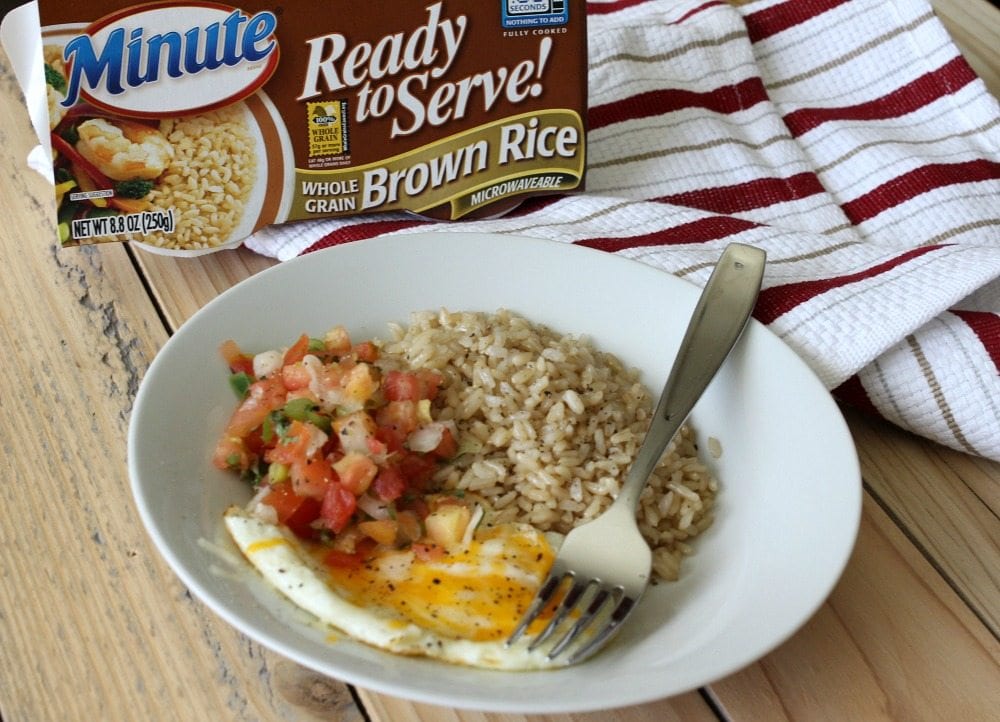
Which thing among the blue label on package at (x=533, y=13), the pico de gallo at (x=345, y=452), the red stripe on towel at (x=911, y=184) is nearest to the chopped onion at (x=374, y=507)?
the pico de gallo at (x=345, y=452)

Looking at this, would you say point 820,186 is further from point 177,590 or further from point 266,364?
point 177,590

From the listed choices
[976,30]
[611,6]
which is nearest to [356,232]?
[611,6]

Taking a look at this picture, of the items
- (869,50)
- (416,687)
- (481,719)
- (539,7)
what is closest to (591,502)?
(481,719)

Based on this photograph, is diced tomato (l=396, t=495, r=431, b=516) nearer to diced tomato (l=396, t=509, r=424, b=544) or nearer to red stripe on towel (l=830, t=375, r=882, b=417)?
diced tomato (l=396, t=509, r=424, b=544)

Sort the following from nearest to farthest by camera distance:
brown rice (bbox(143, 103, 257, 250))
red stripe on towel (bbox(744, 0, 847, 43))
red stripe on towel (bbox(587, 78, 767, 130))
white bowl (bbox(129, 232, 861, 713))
Answer: 1. white bowl (bbox(129, 232, 861, 713))
2. brown rice (bbox(143, 103, 257, 250))
3. red stripe on towel (bbox(587, 78, 767, 130))
4. red stripe on towel (bbox(744, 0, 847, 43))

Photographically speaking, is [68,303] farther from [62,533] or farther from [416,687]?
[416,687]

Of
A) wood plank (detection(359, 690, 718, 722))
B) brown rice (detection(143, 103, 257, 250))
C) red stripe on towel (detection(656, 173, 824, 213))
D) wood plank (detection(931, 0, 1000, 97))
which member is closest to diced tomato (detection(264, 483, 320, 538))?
wood plank (detection(359, 690, 718, 722))

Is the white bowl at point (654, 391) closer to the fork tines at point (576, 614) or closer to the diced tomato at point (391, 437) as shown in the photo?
the fork tines at point (576, 614)
